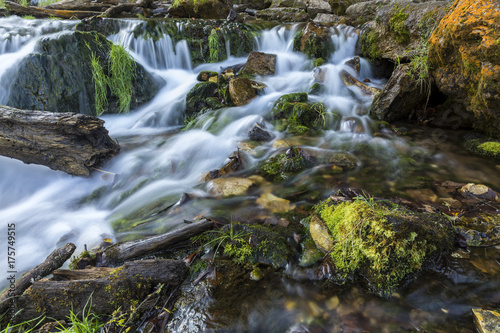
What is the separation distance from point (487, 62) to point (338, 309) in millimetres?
4179

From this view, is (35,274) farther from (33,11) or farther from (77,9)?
(77,9)

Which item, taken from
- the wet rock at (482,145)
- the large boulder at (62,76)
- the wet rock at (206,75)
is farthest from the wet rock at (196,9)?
the wet rock at (482,145)

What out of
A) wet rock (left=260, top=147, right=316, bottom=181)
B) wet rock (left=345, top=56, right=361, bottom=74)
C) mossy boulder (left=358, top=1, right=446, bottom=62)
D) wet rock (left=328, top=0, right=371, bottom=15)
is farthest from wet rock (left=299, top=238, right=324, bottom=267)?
wet rock (left=328, top=0, right=371, bottom=15)

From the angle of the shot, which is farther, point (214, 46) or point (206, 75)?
point (214, 46)

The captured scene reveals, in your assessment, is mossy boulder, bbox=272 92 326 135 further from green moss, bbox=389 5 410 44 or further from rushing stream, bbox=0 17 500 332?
green moss, bbox=389 5 410 44

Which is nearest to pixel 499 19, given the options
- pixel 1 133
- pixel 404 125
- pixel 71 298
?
pixel 404 125

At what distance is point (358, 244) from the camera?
2174mm

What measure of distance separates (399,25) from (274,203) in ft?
22.9

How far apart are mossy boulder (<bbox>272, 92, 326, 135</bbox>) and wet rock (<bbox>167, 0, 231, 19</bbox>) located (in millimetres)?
7459

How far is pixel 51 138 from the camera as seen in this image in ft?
13.2

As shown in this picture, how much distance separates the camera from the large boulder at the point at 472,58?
3.81 m

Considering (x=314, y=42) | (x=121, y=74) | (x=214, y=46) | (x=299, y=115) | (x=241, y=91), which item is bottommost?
(x=299, y=115)

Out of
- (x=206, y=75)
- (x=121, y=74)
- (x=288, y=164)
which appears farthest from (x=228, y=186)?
(x=206, y=75)

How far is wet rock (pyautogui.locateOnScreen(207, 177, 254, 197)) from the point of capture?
145 inches
